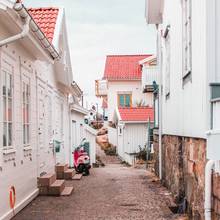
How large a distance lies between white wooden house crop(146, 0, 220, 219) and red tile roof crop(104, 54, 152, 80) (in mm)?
29501

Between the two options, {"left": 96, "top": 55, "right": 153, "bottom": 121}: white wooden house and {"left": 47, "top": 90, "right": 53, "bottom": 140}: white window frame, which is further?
{"left": 96, "top": 55, "right": 153, "bottom": 121}: white wooden house

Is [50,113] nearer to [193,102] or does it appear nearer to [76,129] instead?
[193,102]

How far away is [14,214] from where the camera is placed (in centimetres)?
946

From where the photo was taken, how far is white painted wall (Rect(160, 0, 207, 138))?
7.05 metres

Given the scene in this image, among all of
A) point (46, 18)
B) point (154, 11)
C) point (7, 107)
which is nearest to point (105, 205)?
point (7, 107)

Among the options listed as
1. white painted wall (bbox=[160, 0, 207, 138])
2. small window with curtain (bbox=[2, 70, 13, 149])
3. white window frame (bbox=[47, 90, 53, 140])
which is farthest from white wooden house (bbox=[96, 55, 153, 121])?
small window with curtain (bbox=[2, 70, 13, 149])

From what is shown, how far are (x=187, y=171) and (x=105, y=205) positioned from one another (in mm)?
2225

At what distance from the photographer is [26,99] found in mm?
11430

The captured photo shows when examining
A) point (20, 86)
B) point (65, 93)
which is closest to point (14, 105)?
point (20, 86)

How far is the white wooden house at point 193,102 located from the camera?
668 centimetres

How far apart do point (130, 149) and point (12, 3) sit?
27.4 m

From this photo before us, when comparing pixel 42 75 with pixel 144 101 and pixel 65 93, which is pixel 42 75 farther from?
pixel 144 101

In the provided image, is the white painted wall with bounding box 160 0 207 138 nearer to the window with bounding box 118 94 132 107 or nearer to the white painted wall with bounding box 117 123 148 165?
the white painted wall with bounding box 117 123 148 165

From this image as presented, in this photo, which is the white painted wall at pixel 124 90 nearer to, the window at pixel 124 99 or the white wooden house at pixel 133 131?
the window at pixel 124 99
